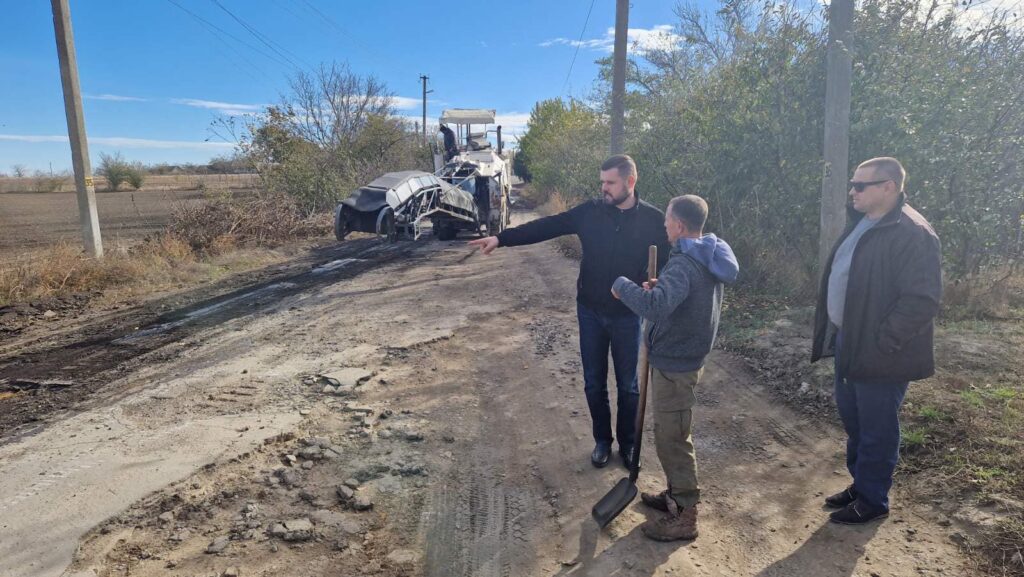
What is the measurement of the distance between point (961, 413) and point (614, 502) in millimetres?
2680

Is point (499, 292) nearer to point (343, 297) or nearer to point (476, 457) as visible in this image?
point (343, 297)

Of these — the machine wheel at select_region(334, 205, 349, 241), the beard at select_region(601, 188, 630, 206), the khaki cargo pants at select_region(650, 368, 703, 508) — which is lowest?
the khaki cargo pants at select_region(650, 368, 703, 508)

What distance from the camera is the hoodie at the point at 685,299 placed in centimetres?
274

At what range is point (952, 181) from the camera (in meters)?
6.20

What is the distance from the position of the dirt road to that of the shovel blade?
7 cm

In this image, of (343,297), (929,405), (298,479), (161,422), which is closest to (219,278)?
(343,297)

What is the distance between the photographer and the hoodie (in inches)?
108

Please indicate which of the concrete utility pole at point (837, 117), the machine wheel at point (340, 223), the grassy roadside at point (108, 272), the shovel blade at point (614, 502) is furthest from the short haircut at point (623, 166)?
the machine wheel at point (340, 223)

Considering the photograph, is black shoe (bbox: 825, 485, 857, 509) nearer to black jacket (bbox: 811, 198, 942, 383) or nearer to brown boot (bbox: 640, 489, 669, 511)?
black jacket (bbox: 811, 198, 942, 383)

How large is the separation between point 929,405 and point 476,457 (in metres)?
3.29

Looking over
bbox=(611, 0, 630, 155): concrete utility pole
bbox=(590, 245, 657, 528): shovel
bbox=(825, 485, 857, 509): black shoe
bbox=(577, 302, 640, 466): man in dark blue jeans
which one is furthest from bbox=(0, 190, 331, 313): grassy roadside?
bbox=(825, 485, 857, 509): black shoe

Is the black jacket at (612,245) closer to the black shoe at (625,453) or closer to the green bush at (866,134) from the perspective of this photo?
the black shoe at (625,453)

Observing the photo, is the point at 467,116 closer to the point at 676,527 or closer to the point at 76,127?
the point at 76,127

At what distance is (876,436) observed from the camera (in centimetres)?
285
